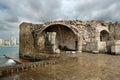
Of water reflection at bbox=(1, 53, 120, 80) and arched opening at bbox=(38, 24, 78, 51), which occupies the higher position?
arched opening at bbox=(38, 24, 78, 51)

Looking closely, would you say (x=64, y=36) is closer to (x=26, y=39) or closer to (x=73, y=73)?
(x=26, y=39)

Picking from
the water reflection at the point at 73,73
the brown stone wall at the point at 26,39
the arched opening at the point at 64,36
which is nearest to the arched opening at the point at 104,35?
the arched opening at the point at 64,36

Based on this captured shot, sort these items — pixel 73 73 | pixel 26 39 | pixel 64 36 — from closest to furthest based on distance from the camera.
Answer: pixel 73 73
pixel 26 39
pixel 64 36

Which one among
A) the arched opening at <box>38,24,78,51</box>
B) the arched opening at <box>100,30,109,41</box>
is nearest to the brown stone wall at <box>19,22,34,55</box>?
the arched opening at <box>38,24,78,51</box>

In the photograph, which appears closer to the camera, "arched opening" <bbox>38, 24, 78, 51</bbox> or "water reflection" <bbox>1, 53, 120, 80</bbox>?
"water reflection" <bbox>1, 53, 120, 80</bbox>

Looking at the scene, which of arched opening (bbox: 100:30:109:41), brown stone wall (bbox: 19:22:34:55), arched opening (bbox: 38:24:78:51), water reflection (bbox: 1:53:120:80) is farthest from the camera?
arched opening (bbox: 100:30:109:41)

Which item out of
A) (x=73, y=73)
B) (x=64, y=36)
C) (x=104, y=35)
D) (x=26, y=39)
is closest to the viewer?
(x=73, y=73)

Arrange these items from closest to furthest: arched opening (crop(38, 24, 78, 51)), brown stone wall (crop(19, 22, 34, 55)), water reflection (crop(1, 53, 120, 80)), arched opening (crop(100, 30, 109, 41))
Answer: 1. water reflection (crop(1, 53, 120, 80))
2. brown stone wall (crop(19, 22, 34, 55))
3. arched opening (crop(38, 24, 78, 51))
4. arched opening (crop(100, 30, 109, 41))

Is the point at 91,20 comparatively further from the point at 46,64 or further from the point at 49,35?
the point at 46,64

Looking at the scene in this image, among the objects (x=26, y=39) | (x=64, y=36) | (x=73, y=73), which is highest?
(x=64, y=36)

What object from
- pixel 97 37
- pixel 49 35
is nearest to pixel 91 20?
pixel 97 37

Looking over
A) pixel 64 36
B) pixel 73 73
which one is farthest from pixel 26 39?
pixel 73 73

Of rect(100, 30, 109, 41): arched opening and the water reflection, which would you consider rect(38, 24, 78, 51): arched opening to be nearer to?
rect(100, 30, 109, 41): arched opening

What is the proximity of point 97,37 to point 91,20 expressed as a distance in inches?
104
